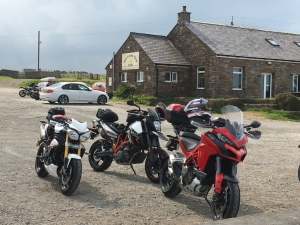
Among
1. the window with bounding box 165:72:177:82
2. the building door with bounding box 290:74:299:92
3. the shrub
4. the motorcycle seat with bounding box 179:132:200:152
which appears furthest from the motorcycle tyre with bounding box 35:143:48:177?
the building door with bounding box 290:74:299:92

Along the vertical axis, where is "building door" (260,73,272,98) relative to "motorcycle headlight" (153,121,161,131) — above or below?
above

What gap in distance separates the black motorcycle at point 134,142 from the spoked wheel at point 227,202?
201 cm

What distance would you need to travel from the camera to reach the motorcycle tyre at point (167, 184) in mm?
6570

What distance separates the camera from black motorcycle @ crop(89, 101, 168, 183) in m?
7.47

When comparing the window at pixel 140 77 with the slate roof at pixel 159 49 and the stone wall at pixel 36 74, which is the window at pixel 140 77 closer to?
the slate roof at pixel 159 49

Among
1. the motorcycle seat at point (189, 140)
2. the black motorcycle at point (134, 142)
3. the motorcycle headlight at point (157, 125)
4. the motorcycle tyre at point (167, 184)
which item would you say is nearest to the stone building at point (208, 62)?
the black motorcycle at point (134, 142)

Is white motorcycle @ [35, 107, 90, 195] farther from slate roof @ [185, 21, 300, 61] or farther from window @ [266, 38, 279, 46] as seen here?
window @ [266, 38, 279, 46]

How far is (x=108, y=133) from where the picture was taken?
8.27 m

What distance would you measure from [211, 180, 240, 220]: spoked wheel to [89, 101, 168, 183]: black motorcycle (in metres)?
2.01

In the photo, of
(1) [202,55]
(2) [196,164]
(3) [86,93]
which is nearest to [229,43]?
(1) [202,55]

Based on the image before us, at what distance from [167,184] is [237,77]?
83.2ft

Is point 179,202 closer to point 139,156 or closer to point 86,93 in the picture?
point 139,156

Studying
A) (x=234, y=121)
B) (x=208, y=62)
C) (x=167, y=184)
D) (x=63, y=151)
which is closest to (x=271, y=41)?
(x=208, y=62)

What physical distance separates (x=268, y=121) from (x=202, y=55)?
10.6 meters
